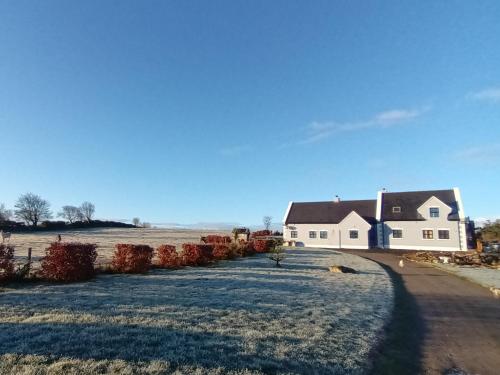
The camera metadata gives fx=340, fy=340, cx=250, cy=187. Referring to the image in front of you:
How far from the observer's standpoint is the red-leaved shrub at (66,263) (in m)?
14.8

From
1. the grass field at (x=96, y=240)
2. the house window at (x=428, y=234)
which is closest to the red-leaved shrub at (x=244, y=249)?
the grass field at (x=96, y=240)

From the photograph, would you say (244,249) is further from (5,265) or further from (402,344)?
(402,344)

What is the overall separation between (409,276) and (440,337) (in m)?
13.3

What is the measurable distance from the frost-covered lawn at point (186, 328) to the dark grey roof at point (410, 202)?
116 ft

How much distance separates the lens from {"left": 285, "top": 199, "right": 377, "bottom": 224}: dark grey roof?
51406 mm

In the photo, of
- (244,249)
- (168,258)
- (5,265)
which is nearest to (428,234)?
(244,249)

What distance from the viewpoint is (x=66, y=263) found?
1488 centimetres

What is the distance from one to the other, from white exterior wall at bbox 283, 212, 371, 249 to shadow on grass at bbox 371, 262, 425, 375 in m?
35.9

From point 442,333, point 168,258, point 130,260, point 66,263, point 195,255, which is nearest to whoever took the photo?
point 442,333

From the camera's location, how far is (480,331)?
10109 millimetres

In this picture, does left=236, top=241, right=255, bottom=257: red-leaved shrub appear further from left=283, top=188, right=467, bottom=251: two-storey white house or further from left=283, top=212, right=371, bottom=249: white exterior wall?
left=283, top=188, right=467, bottom=251: two-storey white house

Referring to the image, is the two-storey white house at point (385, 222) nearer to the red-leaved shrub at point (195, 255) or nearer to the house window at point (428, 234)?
the house window at point (428, 234)

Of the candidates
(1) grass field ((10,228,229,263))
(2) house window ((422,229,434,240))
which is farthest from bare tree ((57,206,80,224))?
(2) house window ((422,229,434,240))

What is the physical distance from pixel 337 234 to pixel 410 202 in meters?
11.2
